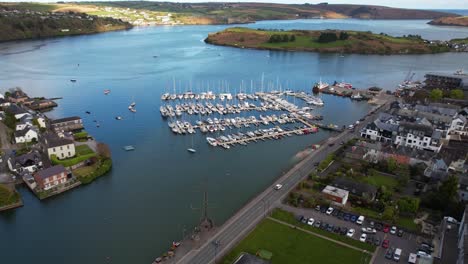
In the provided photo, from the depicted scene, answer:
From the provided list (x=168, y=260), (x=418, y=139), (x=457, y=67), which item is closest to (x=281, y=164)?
(x=418, y=139)

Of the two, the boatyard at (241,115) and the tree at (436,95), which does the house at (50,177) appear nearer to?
the boatyard at (241,115)

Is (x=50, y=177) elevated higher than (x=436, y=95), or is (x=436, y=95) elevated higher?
(x=436, y=95)

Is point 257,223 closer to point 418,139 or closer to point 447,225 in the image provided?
point 447,225

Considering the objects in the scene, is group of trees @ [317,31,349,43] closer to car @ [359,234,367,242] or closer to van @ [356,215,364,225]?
van @ [356,215,364,225]

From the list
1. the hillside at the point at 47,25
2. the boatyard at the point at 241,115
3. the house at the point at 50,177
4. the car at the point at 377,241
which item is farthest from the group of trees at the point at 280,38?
the car at the point at 377,241

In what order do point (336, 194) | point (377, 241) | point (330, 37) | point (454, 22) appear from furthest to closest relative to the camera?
point (454, 22)
point (330, 37)
point (336, 194)
point (377, 241)

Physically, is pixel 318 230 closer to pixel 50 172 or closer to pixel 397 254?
pixel 397 254

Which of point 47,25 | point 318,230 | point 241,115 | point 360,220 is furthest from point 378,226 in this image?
point 47,25
